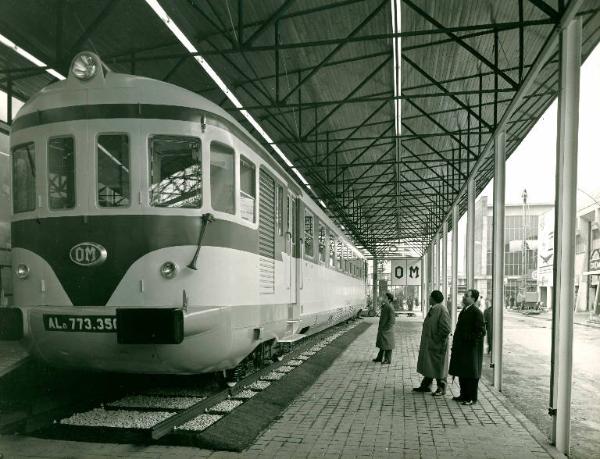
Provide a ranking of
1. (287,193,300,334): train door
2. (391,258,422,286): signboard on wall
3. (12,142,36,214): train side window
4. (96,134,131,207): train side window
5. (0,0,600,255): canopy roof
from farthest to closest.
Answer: (391,258,422,286): signboard on wall
(287,193,300,334): train door
(0,0,600,255): canopy roof
(12,142,36,214): train side window
(96,134,131,207): train side window

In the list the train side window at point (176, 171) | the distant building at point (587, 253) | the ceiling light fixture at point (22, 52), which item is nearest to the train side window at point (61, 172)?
the train side window at point (176, 171)

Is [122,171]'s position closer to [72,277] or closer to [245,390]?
[72,277]

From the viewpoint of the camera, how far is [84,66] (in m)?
6.18

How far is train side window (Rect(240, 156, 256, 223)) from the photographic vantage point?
693cm

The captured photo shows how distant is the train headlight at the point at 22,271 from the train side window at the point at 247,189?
2.40m

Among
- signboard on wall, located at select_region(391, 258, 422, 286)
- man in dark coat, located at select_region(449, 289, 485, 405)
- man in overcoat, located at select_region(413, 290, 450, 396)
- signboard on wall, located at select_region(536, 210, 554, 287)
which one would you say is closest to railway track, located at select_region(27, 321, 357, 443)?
man in overcoat, located at select_region(413, 290, 450, 396)

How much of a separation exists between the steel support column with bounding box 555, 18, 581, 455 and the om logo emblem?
15.6 ft

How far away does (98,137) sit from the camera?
614 centimetres

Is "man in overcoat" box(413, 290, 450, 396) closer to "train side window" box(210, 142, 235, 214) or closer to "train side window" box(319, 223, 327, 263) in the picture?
"train side window" box(210, 142, 235, 214)

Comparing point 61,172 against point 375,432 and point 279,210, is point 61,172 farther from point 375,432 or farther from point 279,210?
point 375,432

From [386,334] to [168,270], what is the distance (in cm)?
718

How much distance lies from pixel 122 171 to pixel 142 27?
18.1ft

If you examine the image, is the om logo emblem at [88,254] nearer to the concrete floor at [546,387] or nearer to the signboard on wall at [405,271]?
the concrete floor at [546,387]

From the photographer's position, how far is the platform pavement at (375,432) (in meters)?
5.44
